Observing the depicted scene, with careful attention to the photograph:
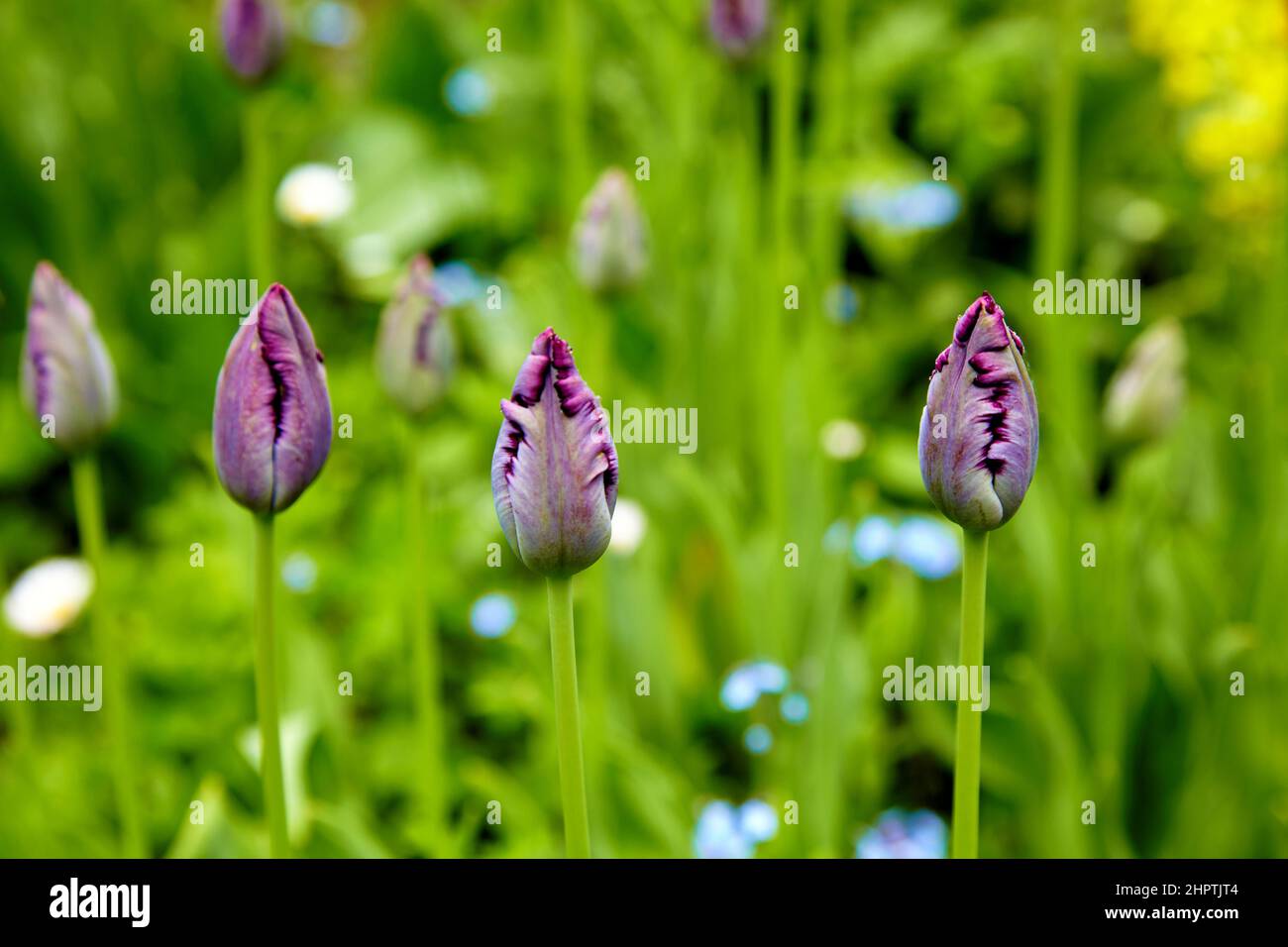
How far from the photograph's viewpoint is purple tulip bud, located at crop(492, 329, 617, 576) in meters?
0.93

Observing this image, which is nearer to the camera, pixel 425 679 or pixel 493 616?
pixel 425 679

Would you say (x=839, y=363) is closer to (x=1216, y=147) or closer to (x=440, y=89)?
(x=1216, y=147)

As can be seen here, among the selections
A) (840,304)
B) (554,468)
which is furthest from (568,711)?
(840,304)

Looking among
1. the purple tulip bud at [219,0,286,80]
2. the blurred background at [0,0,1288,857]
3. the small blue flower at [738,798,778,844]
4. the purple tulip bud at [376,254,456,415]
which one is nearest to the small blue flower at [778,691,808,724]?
the blurred background at [0,0,1288,857]

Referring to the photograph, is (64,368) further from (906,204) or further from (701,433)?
(906,204)

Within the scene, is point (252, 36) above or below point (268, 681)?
above

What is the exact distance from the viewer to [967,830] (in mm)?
1114

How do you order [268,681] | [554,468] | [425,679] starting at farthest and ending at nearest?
[425,679] → [268,681] → [554,468]

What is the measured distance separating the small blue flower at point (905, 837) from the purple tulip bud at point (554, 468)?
3.11 ft

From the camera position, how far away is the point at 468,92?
3562 millimetres

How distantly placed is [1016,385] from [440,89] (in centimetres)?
325

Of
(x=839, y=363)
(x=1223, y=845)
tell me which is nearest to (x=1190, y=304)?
(x=839, y=363)

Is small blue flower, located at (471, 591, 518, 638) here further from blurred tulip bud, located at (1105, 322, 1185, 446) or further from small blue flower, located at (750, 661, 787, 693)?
blurred tulip bud, located at (1105, 322, 1185, 446)

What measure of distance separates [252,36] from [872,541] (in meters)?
1.23
